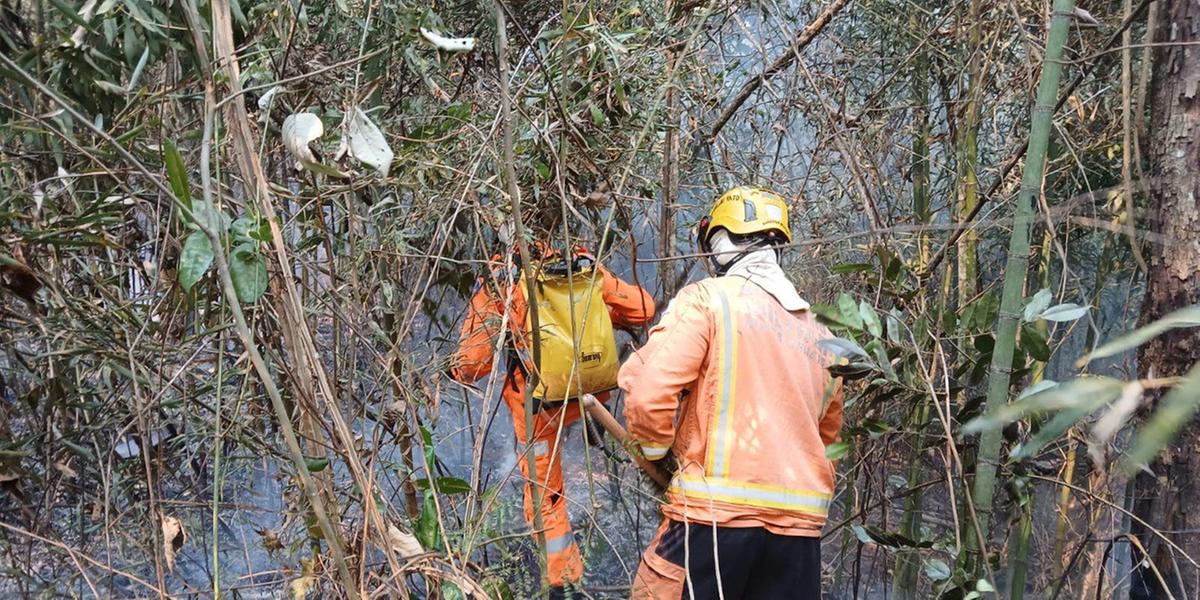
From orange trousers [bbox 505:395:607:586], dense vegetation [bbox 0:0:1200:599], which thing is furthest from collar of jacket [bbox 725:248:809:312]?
orange trousers [bbox 505:395:607:586]

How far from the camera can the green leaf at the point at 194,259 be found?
4.75ft

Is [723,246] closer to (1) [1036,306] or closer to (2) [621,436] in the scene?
(2) [621,436]

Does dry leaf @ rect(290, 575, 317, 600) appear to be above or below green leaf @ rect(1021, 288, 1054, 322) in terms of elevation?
below

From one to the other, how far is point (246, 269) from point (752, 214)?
154 centimetres

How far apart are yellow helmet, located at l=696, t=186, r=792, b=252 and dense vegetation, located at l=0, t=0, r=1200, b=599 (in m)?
0.27

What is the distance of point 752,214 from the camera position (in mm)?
2637

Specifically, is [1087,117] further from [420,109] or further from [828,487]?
[420,109]

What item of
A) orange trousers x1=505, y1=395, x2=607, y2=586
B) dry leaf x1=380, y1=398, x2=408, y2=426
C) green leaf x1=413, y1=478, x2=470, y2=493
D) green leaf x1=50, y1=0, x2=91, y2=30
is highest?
green leaf x1=50, y1=0, x2=91, y2=30

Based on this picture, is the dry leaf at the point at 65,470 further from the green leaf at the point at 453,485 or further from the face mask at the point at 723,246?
the face mask at the point at 723,246

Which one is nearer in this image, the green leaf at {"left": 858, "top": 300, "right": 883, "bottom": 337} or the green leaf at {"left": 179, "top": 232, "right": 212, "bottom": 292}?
the green leaf at {"left": 179, "top": 232, "right": 212, "bottom": 292}

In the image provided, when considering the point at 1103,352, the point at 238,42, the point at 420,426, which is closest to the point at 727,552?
the point at 420,426

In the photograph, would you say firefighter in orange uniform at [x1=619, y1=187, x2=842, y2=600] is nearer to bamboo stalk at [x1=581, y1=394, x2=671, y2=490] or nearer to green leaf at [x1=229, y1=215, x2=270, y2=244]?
bamboo stalk at [x1=581, y1=394, x2=671, y2=490]

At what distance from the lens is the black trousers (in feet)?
8.30

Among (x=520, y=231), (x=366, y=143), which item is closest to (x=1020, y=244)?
(x=520, y=231)
